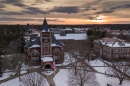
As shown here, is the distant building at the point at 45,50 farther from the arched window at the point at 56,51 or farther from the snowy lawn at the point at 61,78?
the snowy lawn at the point at 61,78

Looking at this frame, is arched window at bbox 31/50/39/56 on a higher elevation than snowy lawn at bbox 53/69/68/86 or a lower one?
higher

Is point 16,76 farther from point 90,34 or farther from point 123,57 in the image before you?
point 90,34

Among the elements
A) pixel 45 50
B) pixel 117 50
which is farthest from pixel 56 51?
pixel 117 50

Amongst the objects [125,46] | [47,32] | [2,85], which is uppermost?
[47,32]

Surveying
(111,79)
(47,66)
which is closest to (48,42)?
(47,66)

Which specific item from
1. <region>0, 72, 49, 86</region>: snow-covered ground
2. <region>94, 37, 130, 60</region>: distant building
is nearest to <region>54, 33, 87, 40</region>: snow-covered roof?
<region>94, 37, 130, 60</region>: distant building

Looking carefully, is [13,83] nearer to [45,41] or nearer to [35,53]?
[35,53]

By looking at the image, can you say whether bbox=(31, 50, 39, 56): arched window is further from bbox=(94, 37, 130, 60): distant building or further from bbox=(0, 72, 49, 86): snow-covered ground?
bbox=(94, 37, 130, 60): distant building

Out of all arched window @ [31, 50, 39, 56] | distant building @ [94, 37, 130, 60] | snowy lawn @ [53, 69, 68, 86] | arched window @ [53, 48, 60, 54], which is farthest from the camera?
distant building @ [94, 37, 130, 60]

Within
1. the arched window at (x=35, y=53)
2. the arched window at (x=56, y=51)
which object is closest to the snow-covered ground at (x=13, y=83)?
the arched window at (x=35, y=53)
